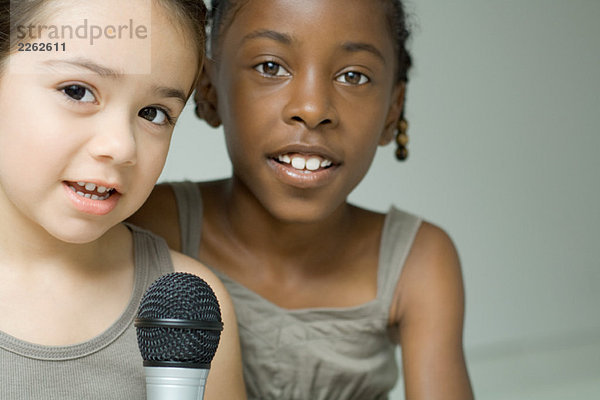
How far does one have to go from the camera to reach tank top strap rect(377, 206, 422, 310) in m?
1.55

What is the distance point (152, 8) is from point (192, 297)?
0.37m

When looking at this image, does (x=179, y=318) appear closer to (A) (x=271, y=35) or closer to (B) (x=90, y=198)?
(B) (x=90, y=198)

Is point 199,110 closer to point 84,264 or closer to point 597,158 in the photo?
point 84,264

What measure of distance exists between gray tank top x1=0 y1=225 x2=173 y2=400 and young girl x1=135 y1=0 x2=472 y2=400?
0.33 metres

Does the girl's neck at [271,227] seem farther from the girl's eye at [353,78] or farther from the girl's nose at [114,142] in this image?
the girl's nose at [114,142]

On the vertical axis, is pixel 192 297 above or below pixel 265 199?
below

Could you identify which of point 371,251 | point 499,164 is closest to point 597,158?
point 499,164

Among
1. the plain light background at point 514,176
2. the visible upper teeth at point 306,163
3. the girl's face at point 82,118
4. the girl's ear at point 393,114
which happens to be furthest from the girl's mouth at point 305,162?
the plain light background at point 514,176

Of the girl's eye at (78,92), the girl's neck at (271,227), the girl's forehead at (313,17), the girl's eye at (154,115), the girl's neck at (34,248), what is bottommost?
the girl's neck at (34,248)

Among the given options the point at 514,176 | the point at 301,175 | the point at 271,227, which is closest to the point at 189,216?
the point at 271,227

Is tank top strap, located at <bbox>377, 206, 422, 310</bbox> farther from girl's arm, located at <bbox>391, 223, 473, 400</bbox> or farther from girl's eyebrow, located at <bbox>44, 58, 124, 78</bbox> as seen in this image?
girl's eyebrow, located at <bbox>44, 58, 124, 78</bbox>

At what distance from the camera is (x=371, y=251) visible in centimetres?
161

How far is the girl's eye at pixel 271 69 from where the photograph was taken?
137cm

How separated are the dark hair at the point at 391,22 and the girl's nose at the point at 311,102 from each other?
0.19m
